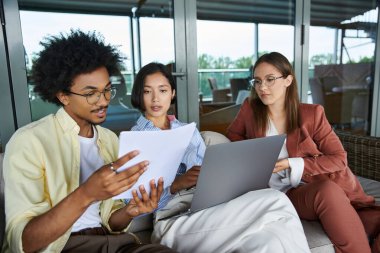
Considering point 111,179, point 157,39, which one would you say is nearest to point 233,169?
point 111,179

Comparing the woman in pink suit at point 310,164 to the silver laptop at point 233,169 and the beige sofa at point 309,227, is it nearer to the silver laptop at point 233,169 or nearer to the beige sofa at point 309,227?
the beige sofa at point 309,227

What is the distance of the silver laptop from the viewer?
1063 millimetres

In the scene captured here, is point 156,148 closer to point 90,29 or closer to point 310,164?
point 310,164

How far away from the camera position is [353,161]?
2215 millimetres

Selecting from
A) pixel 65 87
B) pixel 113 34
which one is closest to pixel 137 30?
pixel 113 34

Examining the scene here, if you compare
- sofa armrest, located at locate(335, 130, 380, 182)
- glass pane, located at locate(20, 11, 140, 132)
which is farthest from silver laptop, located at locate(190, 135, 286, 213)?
sofa armrest, located at locate(335, 130, 380, 182)

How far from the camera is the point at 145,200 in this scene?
1.05 metres

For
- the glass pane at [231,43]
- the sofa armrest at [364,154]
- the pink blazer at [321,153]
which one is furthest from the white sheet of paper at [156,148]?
the glass pane at [231,43]

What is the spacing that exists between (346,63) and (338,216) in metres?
3.25

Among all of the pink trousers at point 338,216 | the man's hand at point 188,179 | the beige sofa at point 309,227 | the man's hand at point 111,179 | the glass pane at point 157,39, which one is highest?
the glass pane at point 157,39

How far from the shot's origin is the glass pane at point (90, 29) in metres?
2.03

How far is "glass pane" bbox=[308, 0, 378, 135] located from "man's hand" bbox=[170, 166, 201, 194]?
8.59 ft

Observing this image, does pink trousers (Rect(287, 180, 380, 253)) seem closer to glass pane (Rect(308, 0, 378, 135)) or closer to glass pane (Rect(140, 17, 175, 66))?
glass pane (Rect(140, 17, 175, 66))

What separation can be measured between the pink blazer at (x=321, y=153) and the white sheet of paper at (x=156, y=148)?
0.85 meters
